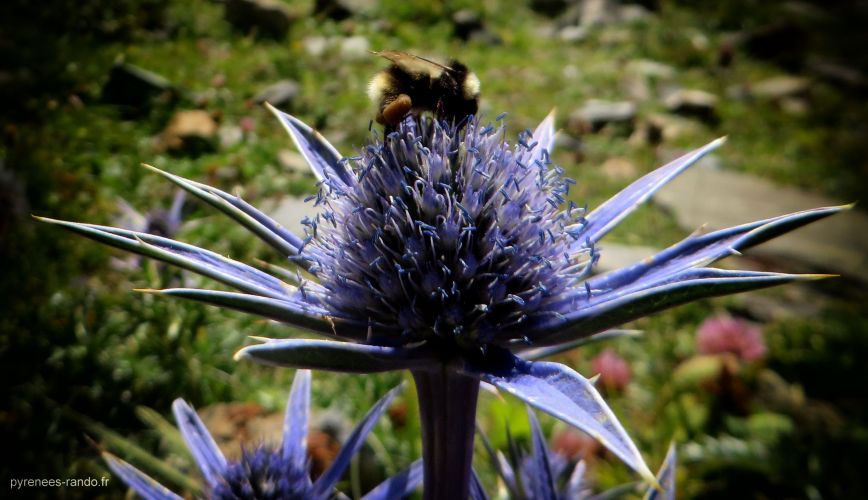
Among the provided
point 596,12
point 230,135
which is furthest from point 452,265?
point 596,12

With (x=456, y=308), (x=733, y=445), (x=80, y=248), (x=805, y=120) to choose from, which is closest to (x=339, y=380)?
(x=80, y=248)

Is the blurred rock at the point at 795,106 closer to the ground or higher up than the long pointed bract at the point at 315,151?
higher up

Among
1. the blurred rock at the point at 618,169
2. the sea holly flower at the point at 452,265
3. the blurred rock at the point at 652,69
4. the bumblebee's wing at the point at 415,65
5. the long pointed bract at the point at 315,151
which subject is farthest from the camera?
the blurred rock at the point at 652,69

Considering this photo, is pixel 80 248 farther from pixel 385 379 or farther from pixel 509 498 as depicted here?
pixel 509 498

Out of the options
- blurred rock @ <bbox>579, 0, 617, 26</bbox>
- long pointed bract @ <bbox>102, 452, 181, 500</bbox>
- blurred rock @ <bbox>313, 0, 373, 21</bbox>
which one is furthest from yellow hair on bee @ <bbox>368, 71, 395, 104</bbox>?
blurred rock @ <bbox>579, 0, 617, 26</bbox>

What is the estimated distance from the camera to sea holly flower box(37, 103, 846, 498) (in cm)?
87

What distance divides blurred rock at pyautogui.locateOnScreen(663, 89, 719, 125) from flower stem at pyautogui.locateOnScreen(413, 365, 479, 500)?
5472 millimetres

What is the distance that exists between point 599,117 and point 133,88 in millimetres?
3414

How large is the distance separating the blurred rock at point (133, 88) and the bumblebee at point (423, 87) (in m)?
3.22

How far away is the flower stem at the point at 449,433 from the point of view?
936 mm

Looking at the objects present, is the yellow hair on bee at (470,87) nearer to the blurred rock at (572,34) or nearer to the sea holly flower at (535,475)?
the sea holly flower at (535,475)

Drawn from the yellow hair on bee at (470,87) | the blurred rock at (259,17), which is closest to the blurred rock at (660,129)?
the blurred rock at (259,17)

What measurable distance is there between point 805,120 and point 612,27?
256 cm

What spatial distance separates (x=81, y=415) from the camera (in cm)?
208
